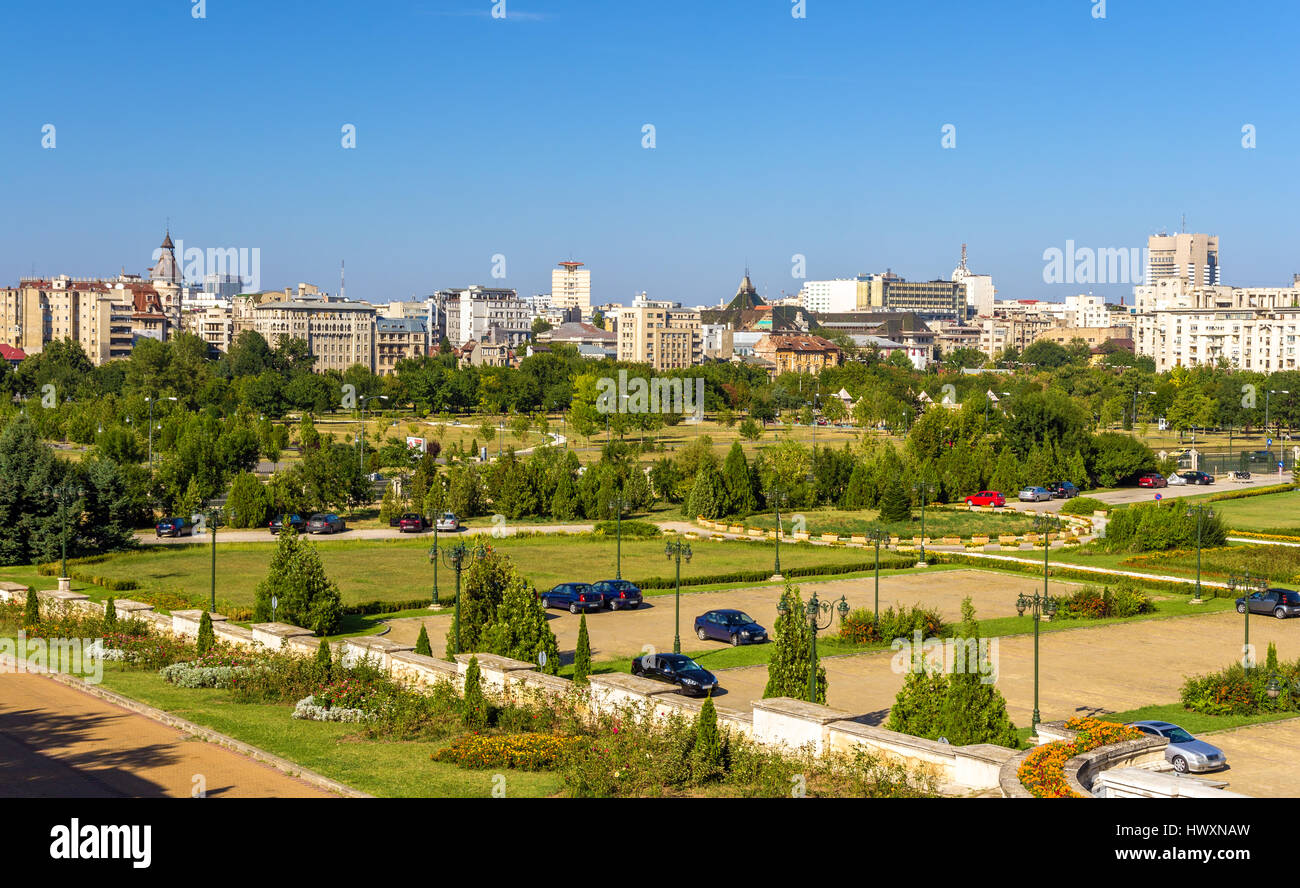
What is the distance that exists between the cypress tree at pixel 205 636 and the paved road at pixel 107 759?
358 cm

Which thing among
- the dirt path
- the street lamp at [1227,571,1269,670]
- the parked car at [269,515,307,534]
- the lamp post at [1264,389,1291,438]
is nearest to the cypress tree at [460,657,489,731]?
the dirt path

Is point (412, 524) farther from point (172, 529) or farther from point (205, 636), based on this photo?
point (205, 636)

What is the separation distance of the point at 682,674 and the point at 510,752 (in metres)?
7.92

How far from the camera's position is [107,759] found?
18.3 metres

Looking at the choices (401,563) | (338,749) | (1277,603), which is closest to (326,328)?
(401,563)

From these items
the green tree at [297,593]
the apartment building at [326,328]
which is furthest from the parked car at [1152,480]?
the apartment building at [326,328]

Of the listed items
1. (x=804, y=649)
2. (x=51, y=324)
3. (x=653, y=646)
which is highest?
(x=51, y=324)

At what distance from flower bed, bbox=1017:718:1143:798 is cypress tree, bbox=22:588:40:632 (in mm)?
22765

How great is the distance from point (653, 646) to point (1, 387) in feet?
373

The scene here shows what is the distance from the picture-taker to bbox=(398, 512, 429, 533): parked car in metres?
55.5

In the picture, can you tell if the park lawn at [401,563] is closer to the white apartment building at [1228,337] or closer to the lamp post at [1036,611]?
the lamp post at [1036,611]
